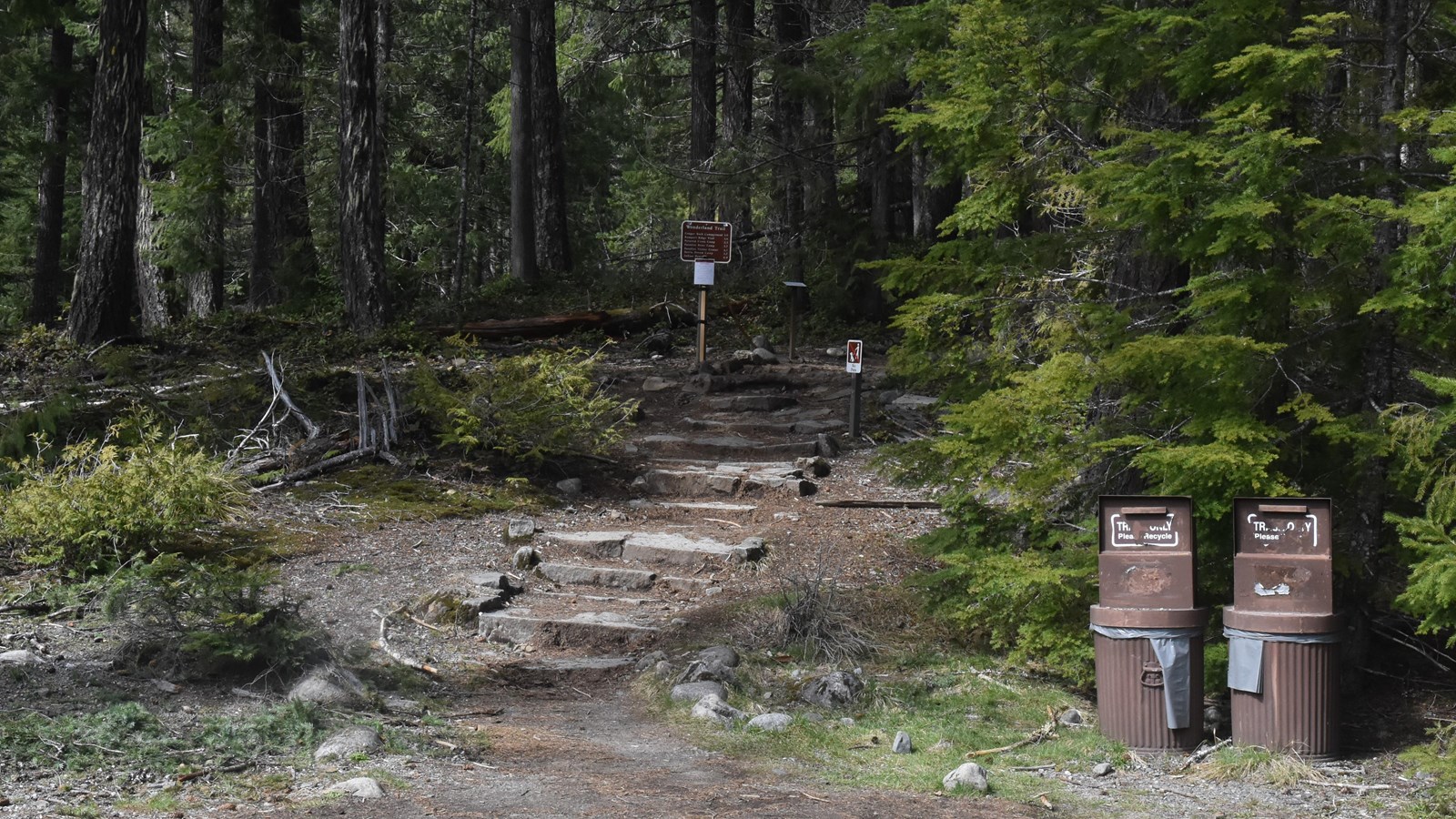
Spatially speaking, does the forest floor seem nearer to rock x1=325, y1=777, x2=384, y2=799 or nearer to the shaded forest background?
rock x1=325, y1=777, x2=384, y2=799

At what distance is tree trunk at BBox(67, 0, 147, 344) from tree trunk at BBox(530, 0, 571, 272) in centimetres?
882

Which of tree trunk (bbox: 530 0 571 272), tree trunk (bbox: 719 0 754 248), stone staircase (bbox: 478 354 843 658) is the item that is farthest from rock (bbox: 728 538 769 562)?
tree trunk (bbox: 530 0 571 272)

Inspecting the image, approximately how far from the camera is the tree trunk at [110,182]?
50.4ft

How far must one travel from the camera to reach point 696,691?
7031mm

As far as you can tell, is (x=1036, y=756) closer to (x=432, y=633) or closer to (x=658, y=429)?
(x=432, y=633)

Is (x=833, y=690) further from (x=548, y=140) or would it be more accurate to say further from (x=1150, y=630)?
(x=548, y=140)

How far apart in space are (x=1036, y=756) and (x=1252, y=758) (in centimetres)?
99

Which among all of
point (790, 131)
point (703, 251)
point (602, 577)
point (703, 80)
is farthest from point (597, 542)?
point (703, 80)

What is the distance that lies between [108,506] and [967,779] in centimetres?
573

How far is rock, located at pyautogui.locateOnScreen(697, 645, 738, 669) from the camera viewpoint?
7.43 metres

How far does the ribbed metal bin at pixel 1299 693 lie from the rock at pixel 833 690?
6.67ft

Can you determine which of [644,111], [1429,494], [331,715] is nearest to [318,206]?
[644,111]

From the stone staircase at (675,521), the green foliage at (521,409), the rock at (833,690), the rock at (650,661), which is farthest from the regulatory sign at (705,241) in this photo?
the rock at (833,690)

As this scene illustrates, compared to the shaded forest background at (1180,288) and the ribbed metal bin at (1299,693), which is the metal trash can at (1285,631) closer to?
the ribbed metal bin at (1299,693)
